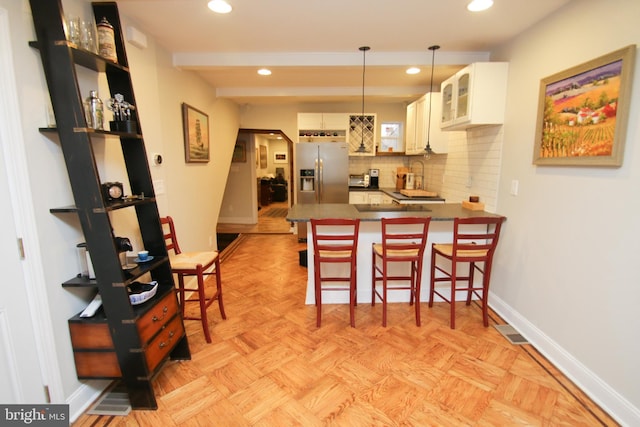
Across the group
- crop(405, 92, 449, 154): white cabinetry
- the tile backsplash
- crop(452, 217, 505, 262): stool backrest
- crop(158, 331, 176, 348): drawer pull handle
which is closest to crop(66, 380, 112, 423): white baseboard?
crop(158, 331, 176, 348): drawer pull handle

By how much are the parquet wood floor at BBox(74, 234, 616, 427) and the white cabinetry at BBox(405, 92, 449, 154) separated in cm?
213

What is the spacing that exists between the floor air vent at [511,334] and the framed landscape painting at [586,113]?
4.52 feet

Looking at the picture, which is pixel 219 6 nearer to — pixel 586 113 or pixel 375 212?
pixel 375 212

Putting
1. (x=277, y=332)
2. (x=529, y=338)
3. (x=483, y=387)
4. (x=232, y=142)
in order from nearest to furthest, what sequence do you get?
(x=483, y=387), (x=529, y=338), (x=277, y=332), (x=232, y=142)

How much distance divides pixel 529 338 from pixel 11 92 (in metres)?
3.58

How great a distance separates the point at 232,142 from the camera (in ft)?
16.7

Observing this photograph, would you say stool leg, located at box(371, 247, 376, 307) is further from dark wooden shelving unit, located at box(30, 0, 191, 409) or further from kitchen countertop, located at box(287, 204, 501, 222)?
dark wooden shelving unit, located at box(30, 0, 191, 409)

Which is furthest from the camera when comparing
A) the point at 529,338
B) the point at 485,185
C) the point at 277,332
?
the point at 485,185

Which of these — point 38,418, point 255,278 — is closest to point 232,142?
point 255,278

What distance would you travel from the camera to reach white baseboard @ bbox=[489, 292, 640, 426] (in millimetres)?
1607

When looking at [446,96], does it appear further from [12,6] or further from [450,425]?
[12,6]

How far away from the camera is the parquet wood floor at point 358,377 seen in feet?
5.48

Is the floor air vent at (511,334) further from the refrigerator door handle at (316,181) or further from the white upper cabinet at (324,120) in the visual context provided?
the white upper cabinet at (324,120)

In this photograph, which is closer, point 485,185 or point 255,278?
point 485,185
